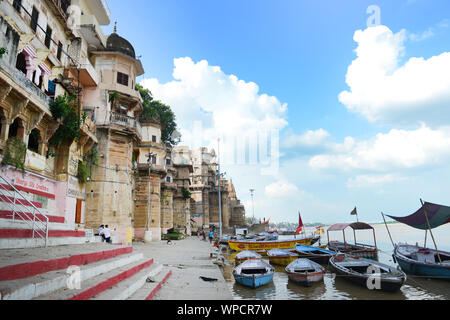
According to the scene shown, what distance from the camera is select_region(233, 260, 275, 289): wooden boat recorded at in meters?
12.6

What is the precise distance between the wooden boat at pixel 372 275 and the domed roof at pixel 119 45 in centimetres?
2365

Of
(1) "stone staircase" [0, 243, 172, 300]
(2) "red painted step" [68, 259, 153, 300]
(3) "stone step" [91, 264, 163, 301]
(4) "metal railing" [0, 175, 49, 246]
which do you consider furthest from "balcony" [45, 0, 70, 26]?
(3) "stone step" [91, 264, 163, 301]

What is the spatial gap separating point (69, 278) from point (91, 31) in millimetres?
22294

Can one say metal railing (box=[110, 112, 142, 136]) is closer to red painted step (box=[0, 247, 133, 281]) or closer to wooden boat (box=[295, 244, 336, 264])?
red painted step (box=[0, 247, 133, 281])

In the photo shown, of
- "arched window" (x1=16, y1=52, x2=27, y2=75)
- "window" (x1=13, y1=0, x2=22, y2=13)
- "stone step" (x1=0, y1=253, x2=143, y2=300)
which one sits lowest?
"stone step" (x1=0, y1=253, x2=143, y2=300)

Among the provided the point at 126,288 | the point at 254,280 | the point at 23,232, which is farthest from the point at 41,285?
the point at 254,280

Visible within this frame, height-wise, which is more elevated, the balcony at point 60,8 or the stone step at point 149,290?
the balcony at point 60,8

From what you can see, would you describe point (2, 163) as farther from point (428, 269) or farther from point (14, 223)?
point (428, 269)

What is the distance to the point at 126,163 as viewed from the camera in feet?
74.0

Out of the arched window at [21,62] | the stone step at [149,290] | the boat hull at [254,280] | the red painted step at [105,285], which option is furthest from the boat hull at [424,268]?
the arched window at [21,62]

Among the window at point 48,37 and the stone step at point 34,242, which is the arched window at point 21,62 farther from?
the stone step at point 34,242

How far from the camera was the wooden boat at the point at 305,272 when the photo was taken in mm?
13195

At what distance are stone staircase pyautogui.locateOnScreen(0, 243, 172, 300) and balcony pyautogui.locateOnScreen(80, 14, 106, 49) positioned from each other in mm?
20078
